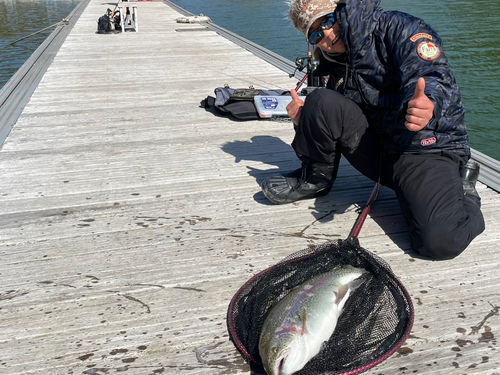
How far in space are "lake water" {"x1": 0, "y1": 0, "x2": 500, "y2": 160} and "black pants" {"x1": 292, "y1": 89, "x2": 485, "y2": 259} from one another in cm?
306

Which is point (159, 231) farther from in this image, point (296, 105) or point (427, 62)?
point (427, 62)

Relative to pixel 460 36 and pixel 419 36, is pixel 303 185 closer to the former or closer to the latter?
pixel 419 36

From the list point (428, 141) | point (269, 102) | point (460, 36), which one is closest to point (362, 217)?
point (428, 141)

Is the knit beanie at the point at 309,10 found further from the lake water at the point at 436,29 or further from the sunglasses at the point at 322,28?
the lake water at the point at 436,29

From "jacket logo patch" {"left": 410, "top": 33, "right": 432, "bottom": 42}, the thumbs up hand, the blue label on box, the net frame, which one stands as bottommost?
the net frame

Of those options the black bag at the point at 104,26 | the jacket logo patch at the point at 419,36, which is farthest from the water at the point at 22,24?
the jacket logo patch at the point at 419,36

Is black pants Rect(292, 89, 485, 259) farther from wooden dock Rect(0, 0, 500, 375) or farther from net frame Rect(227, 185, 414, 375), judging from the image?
net frame Rect(227, 185, 414, 375)

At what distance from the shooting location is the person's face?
282 cm

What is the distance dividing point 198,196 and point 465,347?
1934 mm

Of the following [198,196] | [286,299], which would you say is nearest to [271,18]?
[198,196]

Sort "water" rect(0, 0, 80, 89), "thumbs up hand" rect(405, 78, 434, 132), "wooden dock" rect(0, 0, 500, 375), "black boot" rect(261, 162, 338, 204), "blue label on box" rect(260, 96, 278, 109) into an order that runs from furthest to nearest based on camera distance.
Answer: "water" rect(0, 0, 80, 89) < "blue label on box" rect(260, 96, 278, 109) < "black boot" rect(261, 162, 338, 204) < "thumbs up hand" rect(405, 78, 434, 132) < "wooden dock" rect(0, 0, 500, 375)

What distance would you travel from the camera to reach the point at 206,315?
2.24 metres

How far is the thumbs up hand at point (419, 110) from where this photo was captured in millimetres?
2248

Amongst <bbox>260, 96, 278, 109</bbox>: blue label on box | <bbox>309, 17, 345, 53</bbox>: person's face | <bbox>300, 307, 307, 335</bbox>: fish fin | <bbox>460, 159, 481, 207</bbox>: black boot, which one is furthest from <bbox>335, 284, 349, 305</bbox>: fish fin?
<bbox>260, 96, 278, 109</bbox>: blue label on box
